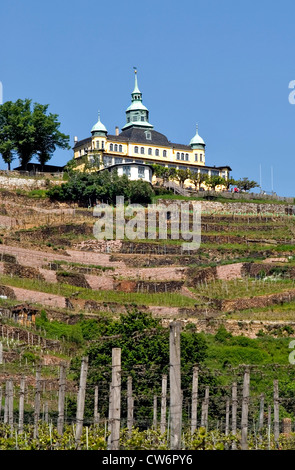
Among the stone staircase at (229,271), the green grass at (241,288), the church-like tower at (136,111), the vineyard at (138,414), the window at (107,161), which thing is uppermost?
the church-like tower at (136,111)

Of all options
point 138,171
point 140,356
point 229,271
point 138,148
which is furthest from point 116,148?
point 140,356

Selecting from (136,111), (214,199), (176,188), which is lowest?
(214,199)

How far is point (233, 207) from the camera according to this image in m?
105

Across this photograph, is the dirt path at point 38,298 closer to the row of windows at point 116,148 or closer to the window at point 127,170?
the window at point 127,170

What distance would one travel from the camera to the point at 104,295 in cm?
7700

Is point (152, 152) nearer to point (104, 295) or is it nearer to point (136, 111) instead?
point (136, 111)

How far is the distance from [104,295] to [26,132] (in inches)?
1140

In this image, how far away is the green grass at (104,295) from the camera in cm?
7538

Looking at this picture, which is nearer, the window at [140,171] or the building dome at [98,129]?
the window at [140,171]

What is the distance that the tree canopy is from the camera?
101 meters

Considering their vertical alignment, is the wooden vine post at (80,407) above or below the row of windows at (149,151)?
below

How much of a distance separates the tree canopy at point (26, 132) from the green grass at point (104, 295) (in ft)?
87.7

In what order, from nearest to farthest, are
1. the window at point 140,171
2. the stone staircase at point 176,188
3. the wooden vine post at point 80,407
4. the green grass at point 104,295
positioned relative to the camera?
the wooden vine post at point 80,407 → the green grass at point 104,295 → the window at point 140,171 → the stone staircase at point 176,188

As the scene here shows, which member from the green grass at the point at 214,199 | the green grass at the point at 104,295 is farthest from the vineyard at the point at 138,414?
the green grass at the point at 214,199
